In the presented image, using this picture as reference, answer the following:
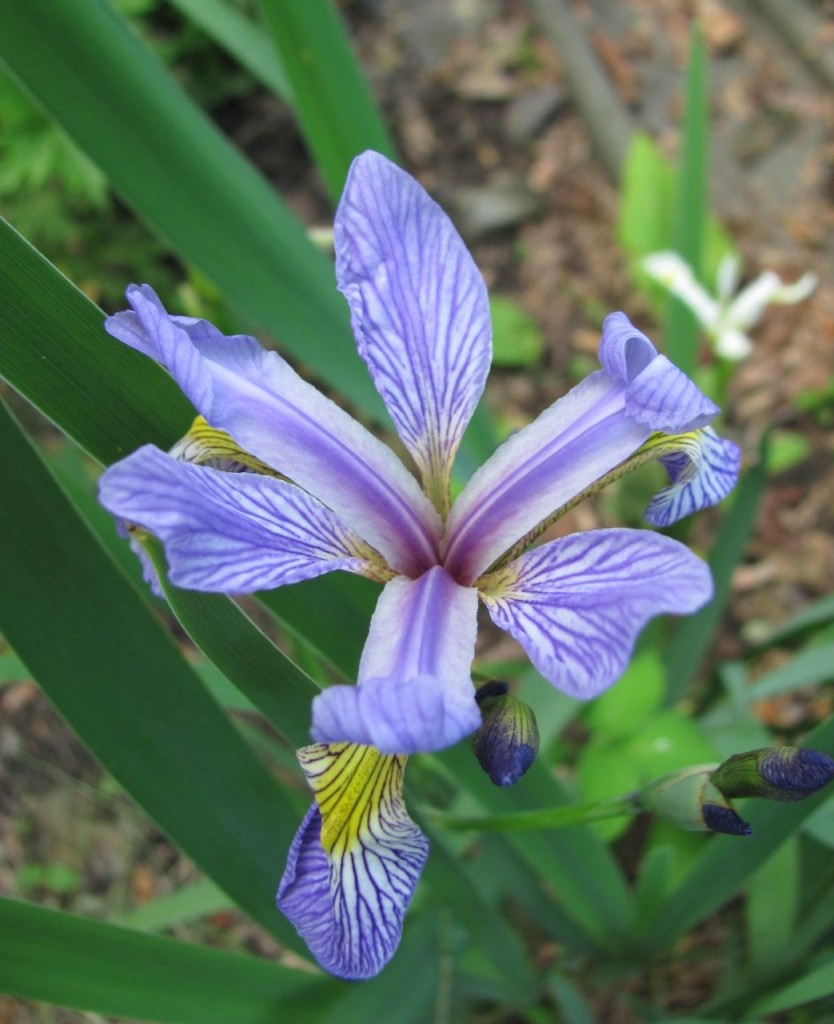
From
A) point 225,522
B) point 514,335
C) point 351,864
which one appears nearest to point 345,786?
point 351,864

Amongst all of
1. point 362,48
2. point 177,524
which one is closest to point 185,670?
point 177,524

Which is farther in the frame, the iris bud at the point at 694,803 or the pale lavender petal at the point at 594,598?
the iris bud at the point at 694,803

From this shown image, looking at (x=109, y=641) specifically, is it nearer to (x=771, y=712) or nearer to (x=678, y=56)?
(x=771, y=712)

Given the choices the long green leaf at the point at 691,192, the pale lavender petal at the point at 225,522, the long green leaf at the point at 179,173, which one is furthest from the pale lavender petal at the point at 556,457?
the long green leaf at the point at 691,192

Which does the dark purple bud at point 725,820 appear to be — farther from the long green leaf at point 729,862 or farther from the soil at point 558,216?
the soil at point 558,216

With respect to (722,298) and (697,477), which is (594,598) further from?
(722,298)

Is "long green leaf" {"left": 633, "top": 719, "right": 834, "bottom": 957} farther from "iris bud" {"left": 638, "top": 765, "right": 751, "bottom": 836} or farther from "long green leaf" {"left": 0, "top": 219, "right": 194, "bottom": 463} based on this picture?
"long green leaf" {"left": 0, "top": 219, "right": 194, "bottom": 463}

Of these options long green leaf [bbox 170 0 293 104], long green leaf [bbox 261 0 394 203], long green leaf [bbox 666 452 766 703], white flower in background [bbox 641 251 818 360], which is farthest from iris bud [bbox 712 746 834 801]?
long green leaf [bbox 170 0 293 104]
